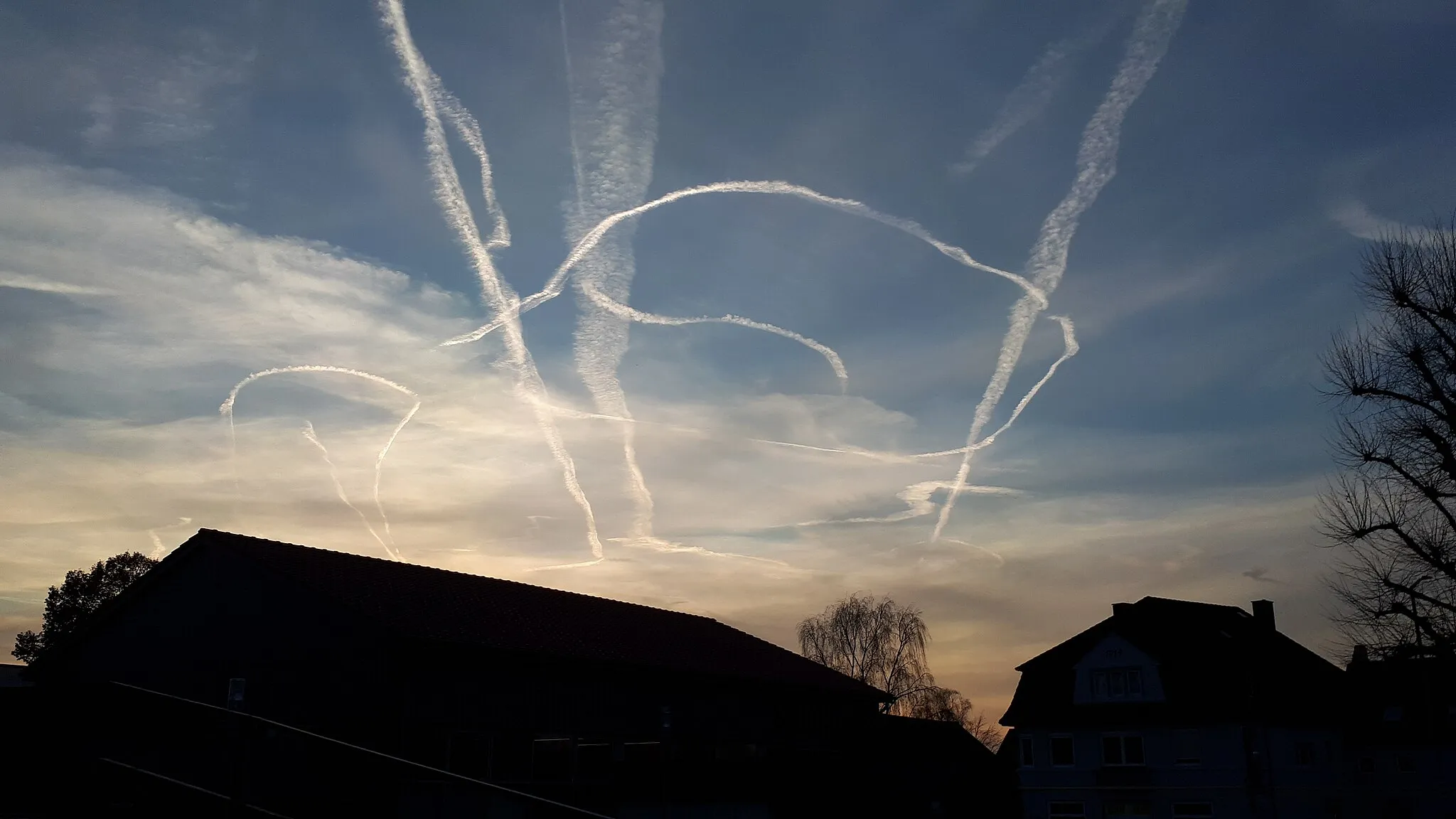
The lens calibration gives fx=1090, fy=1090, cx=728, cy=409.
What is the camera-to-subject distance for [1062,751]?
53.5m

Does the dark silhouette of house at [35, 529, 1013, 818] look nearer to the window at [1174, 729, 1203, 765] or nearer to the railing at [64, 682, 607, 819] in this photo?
the railing at [64, 682, 607, 819]

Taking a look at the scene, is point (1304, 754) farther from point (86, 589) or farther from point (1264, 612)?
point (86, 589)

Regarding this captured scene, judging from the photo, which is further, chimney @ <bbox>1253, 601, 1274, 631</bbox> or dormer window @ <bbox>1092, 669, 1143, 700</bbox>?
chimney @ <bbox>1253, 601, 1274, 631</bbox>

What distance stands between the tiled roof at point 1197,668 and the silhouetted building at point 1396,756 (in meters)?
2.94

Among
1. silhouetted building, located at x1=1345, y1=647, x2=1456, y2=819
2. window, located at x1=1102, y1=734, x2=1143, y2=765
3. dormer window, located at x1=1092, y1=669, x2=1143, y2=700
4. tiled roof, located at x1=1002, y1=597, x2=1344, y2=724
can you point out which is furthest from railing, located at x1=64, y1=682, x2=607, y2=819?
silhouetted building, located at x1=1345, y1=647, x2=1456, y2=819

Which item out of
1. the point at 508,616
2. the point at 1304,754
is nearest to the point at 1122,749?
the point at 1304,754

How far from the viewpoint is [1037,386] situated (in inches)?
1769

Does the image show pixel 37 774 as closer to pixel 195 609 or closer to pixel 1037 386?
pixel 195 609

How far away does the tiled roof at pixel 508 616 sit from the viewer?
1226 inches

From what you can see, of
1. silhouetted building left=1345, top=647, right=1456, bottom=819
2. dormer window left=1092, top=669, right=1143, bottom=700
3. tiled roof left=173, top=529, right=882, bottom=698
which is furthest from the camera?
silhouetted building left=1345, top=647, right=1456, bottom=819

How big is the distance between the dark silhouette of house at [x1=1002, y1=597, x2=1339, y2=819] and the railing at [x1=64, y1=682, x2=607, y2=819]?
43.1 meters

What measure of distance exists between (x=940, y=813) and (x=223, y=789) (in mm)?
47892

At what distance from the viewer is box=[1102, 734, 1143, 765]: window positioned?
51.0 meters

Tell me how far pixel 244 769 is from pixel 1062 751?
158ft
